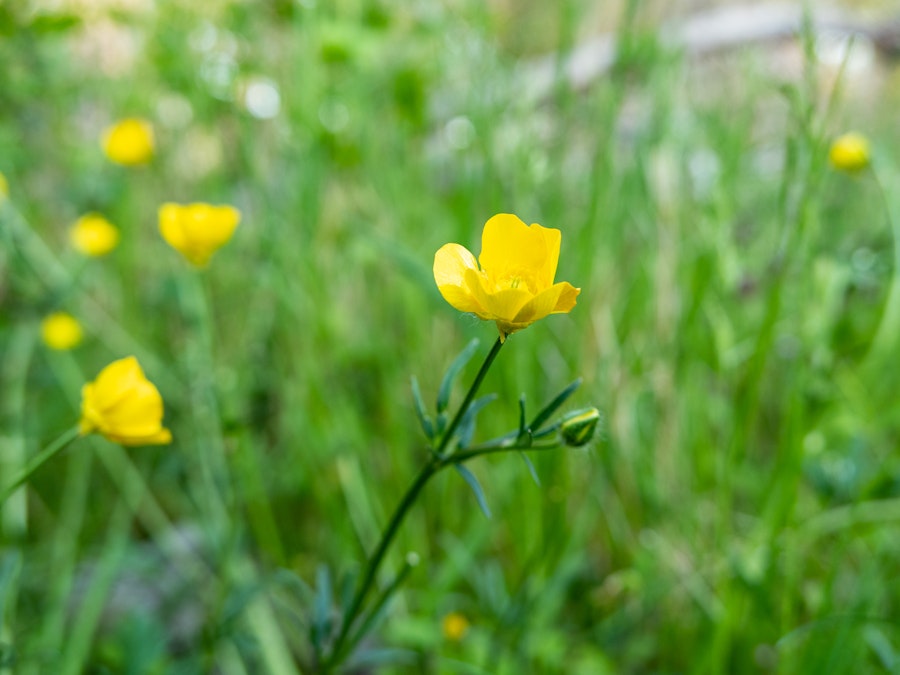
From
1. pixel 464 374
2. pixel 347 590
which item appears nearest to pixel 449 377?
pixel 347 590

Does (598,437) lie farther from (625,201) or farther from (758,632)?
(625,201)

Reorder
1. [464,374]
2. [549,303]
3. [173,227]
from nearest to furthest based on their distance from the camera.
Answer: [549,303], [173,227], [464,374]

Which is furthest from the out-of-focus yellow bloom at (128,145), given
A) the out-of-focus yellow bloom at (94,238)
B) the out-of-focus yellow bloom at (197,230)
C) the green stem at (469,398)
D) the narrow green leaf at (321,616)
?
the green stem at (469,398)

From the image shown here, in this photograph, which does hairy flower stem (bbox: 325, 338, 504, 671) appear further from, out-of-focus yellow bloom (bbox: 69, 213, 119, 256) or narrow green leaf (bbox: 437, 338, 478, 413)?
out-of-focus yellow bloom (bbox: 69, 213, 119, 256)

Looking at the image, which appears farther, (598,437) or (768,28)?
(768,28)

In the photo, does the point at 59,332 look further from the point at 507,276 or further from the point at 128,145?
the point at 507,276

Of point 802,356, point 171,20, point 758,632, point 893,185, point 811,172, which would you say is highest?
point 171,20

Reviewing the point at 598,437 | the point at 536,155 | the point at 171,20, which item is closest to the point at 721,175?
the point at 536,155
